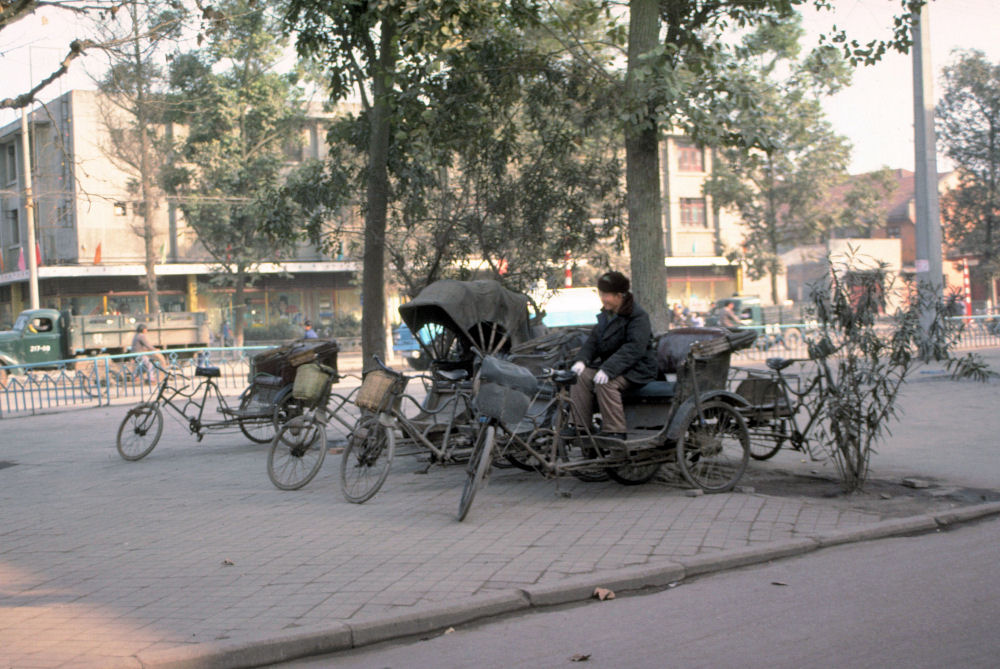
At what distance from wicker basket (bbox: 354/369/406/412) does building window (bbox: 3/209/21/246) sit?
39.0 m

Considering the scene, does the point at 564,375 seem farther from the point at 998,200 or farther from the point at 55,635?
the point at 998,200

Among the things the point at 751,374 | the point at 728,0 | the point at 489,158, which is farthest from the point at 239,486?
the point at 728,0

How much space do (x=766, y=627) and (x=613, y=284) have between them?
Result: 3.79 metres

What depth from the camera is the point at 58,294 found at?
38781 millimetres

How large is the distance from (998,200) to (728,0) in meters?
32.3

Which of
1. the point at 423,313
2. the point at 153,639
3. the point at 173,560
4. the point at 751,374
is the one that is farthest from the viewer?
the point at 423,313

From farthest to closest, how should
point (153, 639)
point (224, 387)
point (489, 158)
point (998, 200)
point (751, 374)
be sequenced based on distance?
point (998, 200) → point (224, 387) → point (489, 158) → point (751, 374) → point (153, 639)

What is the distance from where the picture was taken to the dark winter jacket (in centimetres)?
762

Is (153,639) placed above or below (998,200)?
below

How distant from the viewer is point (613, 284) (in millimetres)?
7820

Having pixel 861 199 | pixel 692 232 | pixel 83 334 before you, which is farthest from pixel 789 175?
pixel 83 334

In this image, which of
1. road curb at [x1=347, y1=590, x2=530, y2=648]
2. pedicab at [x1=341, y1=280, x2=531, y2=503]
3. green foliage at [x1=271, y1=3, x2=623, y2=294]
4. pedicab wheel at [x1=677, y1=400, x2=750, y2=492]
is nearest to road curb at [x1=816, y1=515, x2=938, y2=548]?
pedicab wheel at [x1=677, y1=400, x2=750, y2=492]

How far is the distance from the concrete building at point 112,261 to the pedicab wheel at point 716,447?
3155 cm

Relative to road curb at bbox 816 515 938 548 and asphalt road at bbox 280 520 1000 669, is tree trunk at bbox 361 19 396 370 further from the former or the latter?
asphalt road at bbox 280 520 1000 669
